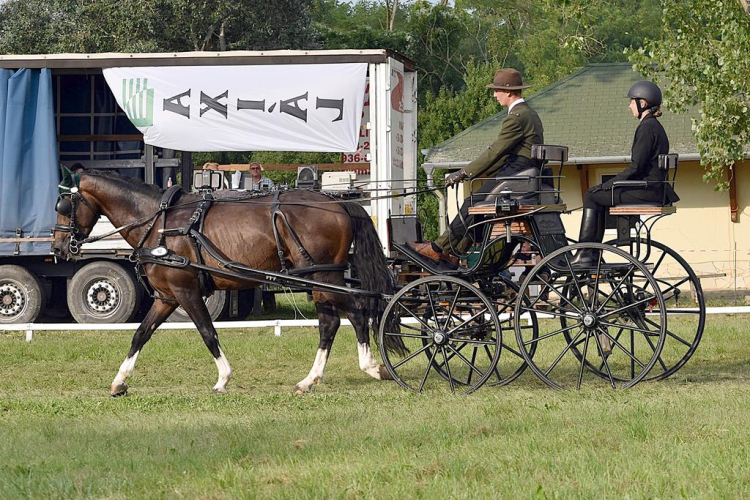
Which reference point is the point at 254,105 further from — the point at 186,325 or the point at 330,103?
the point at 186,325

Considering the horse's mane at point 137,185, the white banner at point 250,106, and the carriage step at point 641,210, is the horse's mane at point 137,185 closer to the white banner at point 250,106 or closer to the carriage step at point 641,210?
the carriage step at point 641,210

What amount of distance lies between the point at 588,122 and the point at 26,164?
37.7 ft

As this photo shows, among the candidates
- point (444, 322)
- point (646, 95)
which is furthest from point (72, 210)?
point (646, 95)

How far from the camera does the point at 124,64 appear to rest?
1641 cm

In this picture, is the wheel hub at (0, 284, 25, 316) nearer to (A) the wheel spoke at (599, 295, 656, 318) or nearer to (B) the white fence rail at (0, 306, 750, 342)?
(B) the white fence rail at (0, 306, 750, 342)

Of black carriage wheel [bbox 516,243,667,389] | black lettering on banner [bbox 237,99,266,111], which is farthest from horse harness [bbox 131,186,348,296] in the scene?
black lettering on banner [bbox 237,99,266,111]

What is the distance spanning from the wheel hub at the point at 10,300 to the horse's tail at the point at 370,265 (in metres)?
8.02

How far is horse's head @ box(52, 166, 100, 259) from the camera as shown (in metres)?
10.4

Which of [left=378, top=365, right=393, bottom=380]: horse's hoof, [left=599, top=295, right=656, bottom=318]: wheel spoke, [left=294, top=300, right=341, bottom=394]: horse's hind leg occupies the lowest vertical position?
[left=378, top=365, right=393, bottom=380]: horse's hoof

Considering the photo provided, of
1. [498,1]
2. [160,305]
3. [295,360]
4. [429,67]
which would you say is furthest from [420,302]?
[498,1]

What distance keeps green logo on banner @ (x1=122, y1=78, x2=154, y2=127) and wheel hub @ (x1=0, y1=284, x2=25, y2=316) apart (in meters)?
3.06

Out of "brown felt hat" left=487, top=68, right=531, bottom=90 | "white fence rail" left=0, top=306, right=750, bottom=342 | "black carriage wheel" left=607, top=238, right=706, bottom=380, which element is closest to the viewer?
"black carriage wheel" left=607, top=238, right=706, bottom=380

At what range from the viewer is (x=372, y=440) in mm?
6957

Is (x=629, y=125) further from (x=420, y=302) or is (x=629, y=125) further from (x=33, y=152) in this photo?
(x=420, y=302)
